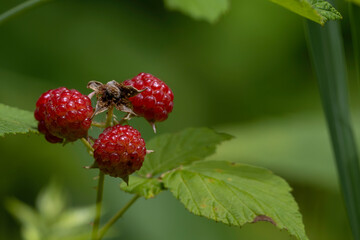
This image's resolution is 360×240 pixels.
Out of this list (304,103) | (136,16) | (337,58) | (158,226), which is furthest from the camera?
(136,16)

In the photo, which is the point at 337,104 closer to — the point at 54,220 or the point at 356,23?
the point at 356,23

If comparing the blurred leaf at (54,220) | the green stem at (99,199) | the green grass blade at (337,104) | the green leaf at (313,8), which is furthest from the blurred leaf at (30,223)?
the green leaf at (313,8)

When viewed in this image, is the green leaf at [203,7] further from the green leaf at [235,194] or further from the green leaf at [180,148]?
the green leaf at [235,194]

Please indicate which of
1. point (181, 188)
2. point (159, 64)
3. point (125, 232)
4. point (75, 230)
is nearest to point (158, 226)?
point (125, 232)

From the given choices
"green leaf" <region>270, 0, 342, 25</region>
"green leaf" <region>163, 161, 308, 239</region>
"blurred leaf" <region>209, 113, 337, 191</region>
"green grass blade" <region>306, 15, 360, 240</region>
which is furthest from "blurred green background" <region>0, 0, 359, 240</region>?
"green leaf" <region>270, 0, 342, 25</region>

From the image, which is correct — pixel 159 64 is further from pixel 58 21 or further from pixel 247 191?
pixel 247 191

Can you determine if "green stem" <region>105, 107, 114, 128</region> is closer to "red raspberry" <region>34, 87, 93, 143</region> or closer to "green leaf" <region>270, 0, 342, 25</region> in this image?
"red raspberry" <region>34, 87, 93, 143</region>

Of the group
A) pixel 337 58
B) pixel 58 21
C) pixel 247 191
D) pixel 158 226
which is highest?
pixel 58 21
